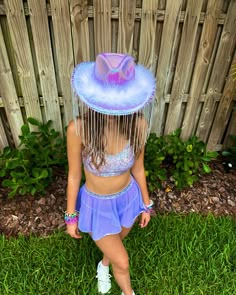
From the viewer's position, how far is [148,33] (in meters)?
2.31

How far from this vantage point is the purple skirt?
1779 millimetres

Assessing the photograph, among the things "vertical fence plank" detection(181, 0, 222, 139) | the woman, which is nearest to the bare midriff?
the woman

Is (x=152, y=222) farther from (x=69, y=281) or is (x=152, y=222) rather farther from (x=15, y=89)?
(x=15, y=89)

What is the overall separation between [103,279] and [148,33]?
1719mm

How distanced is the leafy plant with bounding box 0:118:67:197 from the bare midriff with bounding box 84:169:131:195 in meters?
0.87

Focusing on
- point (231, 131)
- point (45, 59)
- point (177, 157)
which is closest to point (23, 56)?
point (45, 59)

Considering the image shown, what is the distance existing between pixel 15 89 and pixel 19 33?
0.44 metres

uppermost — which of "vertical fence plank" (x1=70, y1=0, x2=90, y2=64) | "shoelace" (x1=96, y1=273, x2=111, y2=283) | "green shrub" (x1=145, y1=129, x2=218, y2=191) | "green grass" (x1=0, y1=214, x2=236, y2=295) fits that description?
"vertical fence plank" (x1=70, y1=0, x2=90, y2=64)

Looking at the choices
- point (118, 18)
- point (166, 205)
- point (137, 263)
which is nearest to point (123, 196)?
point (137, 263)

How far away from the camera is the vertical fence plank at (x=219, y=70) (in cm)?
238

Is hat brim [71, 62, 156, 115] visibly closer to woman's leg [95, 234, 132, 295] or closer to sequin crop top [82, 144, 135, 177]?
sequin crop top [82, 144, 135, 177]

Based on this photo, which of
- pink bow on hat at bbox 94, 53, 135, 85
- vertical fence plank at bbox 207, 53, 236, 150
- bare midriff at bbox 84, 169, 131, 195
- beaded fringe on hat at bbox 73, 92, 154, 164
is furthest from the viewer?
vertical fence plank at bbox 207, 53, 236, 150

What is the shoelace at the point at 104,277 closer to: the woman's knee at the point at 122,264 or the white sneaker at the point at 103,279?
the white sneaker at the point at 103,279

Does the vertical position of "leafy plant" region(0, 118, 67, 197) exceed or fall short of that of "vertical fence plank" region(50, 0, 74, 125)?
it falls short
